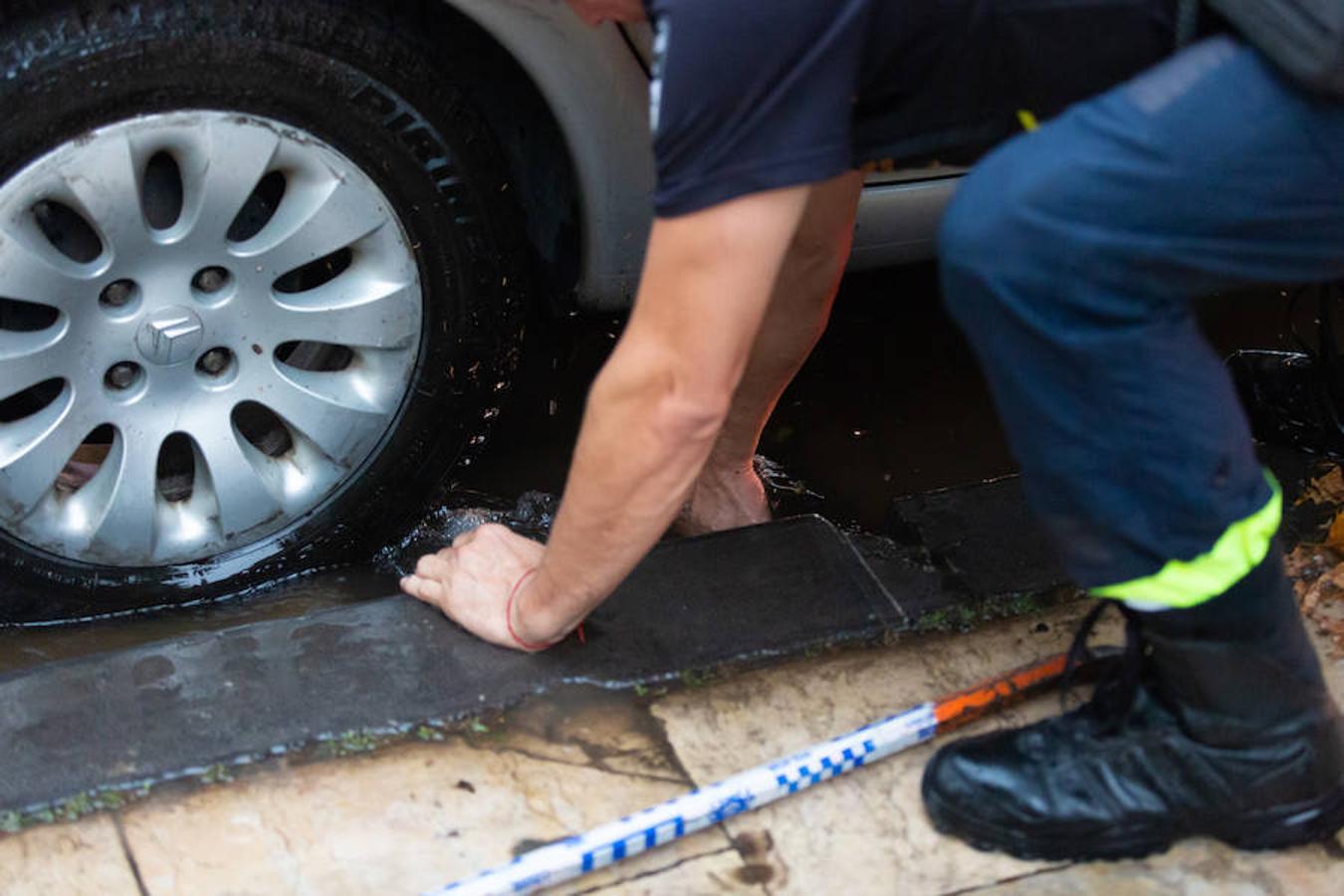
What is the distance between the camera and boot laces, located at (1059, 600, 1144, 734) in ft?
6.56

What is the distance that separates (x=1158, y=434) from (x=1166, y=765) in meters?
0.53

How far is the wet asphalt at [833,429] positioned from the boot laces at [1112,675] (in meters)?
0.76

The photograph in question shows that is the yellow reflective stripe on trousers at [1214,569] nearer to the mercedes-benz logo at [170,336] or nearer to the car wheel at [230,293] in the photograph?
the car wheel at [230,293]

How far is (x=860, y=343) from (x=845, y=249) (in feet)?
3.55

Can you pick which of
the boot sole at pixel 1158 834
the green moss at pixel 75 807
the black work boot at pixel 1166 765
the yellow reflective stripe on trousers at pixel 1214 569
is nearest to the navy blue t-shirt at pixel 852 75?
the yellow reflective stripe on trousers at pixel 1214 569

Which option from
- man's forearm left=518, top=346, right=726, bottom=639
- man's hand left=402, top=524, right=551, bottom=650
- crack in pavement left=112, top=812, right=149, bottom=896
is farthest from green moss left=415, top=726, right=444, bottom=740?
crack in pavement left=112, top=812, right=149, bottom=896

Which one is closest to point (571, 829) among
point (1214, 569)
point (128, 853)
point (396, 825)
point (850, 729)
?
point (396, 825)

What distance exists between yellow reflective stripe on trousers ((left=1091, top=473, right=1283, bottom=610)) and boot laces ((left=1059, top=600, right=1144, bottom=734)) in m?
0.12

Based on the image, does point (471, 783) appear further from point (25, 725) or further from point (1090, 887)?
point (1090, 887)

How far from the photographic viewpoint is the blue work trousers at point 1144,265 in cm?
160

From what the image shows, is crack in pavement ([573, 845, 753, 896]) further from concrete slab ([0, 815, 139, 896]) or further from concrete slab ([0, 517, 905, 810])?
concrete slab ([0, 815, 139, 896])

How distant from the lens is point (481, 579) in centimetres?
232

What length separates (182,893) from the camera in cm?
194

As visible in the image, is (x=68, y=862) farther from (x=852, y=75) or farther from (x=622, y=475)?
(x=852, y=75)
